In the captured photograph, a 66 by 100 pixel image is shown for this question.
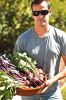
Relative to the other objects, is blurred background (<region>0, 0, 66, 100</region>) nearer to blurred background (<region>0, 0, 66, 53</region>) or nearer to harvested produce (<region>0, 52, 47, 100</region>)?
blurred background (<region>0, 0, 66, 53</region>)

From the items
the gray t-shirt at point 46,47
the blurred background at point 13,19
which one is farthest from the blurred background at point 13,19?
the gray t-shirt at point 46,47

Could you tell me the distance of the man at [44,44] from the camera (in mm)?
5426

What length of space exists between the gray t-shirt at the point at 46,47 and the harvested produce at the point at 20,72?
92 mm

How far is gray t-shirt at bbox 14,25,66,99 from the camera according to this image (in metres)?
5.45

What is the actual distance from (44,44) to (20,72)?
1.51 feet

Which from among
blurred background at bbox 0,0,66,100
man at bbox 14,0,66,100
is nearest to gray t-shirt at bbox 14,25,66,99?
man at bbox 14,0,66,100

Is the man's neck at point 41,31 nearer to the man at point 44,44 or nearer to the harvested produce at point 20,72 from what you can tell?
the man at point 44,44

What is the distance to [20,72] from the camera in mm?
5438

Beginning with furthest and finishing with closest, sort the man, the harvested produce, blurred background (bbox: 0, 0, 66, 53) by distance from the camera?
blurred background (bbox: 0, 0, 66, 53), the man, the harvested produce

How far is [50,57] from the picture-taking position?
18.0 feet

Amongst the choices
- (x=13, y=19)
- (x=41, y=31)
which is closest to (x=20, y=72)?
(x=41, y=31)

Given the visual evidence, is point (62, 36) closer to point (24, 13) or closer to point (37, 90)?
point (37, 90)

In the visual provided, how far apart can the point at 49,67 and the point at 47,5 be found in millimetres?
778

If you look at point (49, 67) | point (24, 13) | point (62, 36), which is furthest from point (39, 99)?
point (24, 13)
